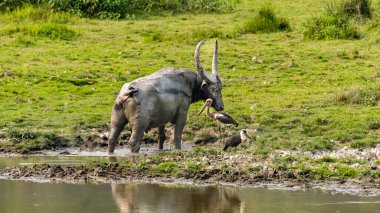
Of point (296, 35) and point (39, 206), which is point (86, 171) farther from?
point (296, 35)

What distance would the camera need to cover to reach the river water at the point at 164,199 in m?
11.9

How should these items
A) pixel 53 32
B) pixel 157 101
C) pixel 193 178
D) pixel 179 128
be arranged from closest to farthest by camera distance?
pixel 193 178
pixel 157 101
pixel 179 128
pixel 53 32

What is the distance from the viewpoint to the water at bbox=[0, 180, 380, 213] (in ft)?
39.0

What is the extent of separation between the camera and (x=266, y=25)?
26422 millimetres

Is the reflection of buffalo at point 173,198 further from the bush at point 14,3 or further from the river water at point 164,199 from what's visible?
the bush at point 14,3

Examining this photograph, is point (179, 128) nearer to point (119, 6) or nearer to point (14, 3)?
point (119, 6)

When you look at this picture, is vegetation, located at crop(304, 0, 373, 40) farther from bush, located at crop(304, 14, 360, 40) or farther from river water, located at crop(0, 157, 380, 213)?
river water, located at crop(0, 157, 380, 213)

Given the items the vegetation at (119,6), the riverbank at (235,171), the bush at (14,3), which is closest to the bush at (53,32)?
the vegetation at (119,6)

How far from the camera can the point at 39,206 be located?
39.5 ft

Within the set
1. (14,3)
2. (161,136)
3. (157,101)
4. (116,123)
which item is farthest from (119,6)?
(116,123)

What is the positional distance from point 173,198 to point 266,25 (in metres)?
14.3

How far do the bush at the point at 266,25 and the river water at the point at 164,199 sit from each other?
13.4 meters

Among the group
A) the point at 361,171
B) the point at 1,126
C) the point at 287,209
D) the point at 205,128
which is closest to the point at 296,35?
the point at 205,128

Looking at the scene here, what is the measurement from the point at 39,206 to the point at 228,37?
47.0 feet
